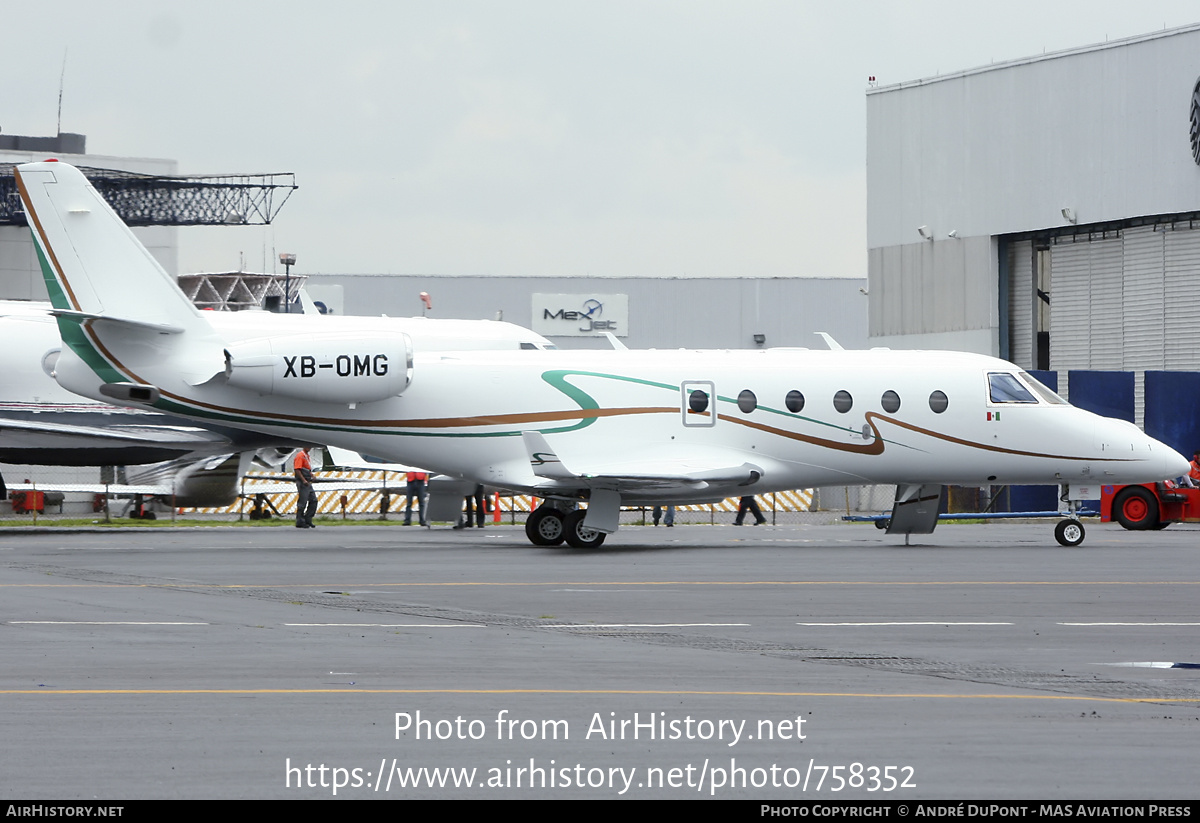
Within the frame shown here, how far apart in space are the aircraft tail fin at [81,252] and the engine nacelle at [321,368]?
5.41ft

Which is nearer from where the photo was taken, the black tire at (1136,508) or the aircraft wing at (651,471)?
the aircraft wing at (651,471)

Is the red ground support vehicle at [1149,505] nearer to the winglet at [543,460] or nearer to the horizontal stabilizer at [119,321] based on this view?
the winglet at [543,460]

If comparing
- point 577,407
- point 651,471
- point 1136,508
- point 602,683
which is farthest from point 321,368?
point 1136,508

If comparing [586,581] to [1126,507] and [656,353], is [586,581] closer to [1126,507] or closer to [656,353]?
[656,353]

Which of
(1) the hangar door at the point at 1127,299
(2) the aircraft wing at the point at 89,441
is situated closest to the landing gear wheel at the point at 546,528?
(2) the aircraft wing at the point at 89,441

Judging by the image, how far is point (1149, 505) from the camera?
105 feet

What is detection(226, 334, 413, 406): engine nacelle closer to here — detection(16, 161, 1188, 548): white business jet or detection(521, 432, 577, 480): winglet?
detection(16, 161, 1188, 548): white business jet

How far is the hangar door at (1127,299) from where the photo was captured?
43844 mm

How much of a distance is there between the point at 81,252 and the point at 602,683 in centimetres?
1798

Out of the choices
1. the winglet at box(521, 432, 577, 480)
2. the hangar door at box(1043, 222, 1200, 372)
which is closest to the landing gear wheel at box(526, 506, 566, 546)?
the winglet at box(521, 432, 577, 480)
